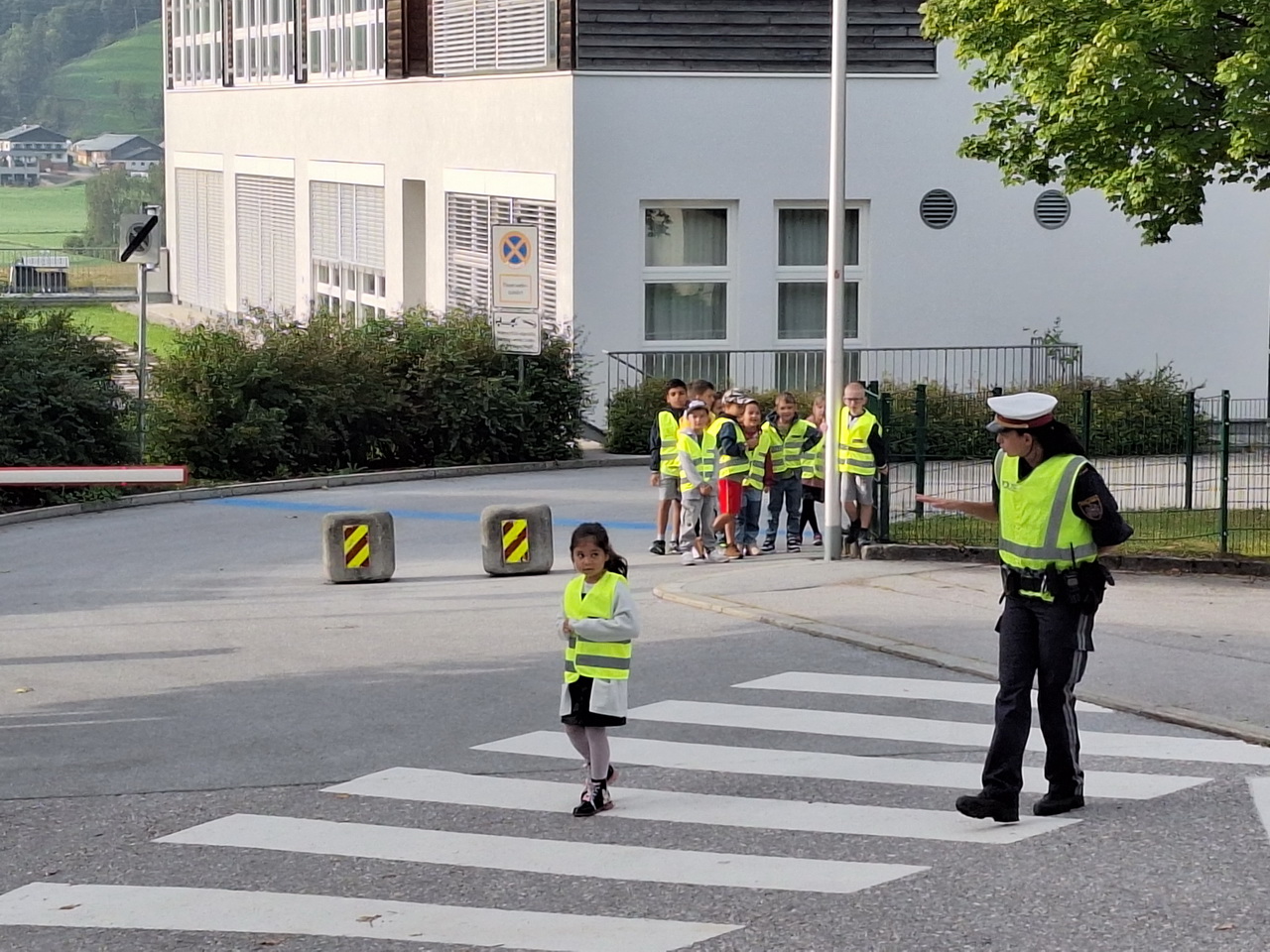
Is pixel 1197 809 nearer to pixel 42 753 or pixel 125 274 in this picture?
pixel 42 753

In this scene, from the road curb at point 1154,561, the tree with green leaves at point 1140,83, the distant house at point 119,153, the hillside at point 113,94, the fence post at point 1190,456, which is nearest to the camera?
the road curb at point 1154,561

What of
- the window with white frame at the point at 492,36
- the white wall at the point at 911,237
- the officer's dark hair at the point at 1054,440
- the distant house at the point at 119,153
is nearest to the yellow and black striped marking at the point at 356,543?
the officer's dark hair at the point at 1054,440

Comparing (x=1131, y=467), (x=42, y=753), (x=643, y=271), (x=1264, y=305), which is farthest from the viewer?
(x=1264, y=305)

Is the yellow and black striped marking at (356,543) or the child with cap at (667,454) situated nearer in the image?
the yellow and black striped marking at (356,543)

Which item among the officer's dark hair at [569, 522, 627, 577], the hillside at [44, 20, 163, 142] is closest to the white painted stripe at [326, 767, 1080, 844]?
the officer's dark hair at [569, 522, 627, 577]

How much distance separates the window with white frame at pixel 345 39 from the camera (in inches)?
1489

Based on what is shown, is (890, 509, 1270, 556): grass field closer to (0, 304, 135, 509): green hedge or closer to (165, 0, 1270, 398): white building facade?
(0, 304, 135, 509): green hedge

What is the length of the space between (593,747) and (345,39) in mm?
33405

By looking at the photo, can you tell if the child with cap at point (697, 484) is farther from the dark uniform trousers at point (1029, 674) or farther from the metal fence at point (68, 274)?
the metal fence at point (68, 274)

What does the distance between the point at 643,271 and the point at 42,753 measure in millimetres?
20204

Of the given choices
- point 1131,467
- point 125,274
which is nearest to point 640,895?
point 1131,467

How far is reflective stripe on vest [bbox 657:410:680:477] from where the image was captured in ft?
58.9

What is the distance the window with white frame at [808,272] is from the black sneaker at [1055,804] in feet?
71.9

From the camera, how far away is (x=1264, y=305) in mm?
31938
